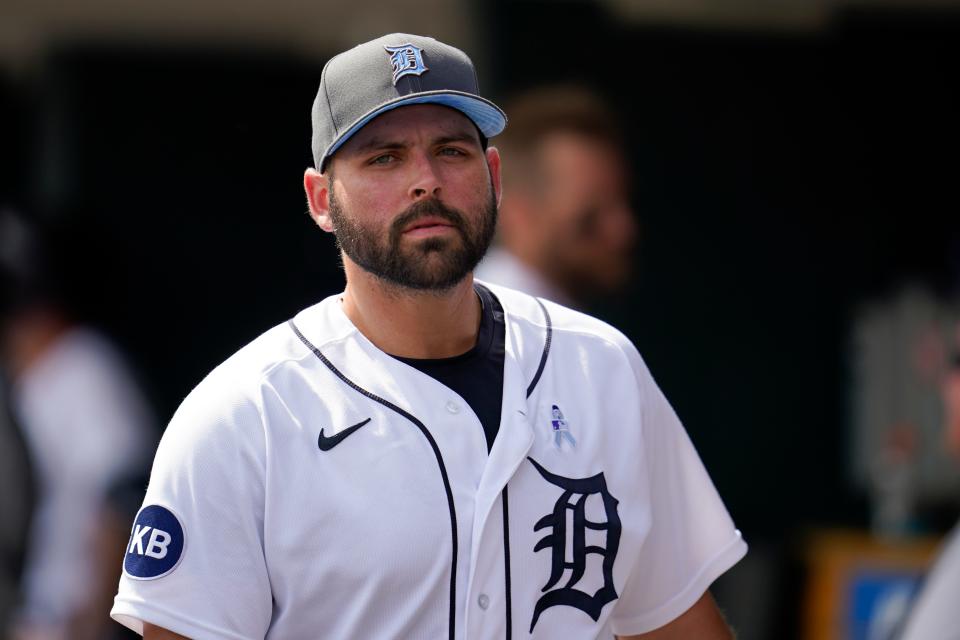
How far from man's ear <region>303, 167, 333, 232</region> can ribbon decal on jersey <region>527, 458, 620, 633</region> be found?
536mm

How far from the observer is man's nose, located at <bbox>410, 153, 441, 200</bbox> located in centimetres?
241

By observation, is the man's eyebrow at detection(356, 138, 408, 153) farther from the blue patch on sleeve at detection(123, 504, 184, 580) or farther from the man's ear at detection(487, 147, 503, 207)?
the blue patch on sleeve at detection(123, 504, 184, 580)

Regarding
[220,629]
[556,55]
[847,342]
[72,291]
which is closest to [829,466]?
[847,342]

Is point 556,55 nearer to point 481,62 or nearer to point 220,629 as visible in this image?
point 481,62

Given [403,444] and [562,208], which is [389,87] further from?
[562,208]

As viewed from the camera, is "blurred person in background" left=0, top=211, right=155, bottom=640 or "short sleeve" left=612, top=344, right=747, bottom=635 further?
"blurred person in background" left=0, top=211, right=155, bottom=640

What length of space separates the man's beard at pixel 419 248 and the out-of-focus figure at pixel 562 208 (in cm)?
169

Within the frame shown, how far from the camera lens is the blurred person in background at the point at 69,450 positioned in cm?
582

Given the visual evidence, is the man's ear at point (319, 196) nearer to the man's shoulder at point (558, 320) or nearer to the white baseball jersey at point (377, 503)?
the white baseball jersey at point (377, 503)

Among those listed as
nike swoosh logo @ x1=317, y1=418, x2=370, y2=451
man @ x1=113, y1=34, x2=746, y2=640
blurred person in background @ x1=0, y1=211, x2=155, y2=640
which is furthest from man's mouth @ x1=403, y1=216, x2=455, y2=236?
blurred person in background @ x1=0, y1=211, x2=155, y2=640

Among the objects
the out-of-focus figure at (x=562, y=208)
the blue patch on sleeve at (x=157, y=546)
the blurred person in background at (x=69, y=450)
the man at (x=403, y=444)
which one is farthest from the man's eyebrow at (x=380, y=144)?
the blurred person in background at (x=69, y=450)

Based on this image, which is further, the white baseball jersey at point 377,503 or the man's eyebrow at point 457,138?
the man's eyebrow at point 457,138

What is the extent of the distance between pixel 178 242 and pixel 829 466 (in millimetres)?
4122

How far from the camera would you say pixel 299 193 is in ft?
30.2
